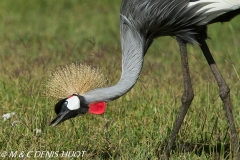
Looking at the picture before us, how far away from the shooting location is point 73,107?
10.8 feet

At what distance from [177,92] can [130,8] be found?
4.43 ft

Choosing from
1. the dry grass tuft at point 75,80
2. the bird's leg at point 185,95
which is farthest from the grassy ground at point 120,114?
the dry grass tuft at point 75,80

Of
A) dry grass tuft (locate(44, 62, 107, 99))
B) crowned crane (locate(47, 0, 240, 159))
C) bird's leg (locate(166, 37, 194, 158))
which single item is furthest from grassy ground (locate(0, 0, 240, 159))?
dry grass tuft (locate(44, 62, 107, 99))

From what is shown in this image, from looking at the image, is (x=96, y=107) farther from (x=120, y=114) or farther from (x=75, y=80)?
(x=120, y=114)

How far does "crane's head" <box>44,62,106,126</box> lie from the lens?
3.32m

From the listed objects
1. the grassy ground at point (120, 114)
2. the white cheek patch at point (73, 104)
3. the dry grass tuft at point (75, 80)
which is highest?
the dry grass tuft at point (75, 80)

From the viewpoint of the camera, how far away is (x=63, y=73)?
11.2ft

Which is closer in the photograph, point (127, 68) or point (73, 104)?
point (73, 104)

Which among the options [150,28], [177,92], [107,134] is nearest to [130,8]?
[150,28]

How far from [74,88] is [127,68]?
0.32 m

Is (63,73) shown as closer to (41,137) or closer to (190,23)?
(41,137)

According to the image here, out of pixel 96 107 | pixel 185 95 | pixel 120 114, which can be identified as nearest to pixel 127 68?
pixel 96 107

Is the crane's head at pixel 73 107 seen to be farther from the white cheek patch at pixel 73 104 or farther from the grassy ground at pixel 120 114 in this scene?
the grassy ground at pixel 120 114

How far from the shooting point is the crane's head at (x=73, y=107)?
3.30 metres
